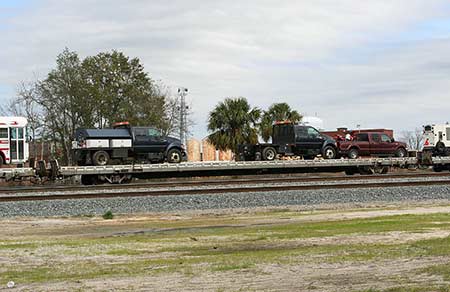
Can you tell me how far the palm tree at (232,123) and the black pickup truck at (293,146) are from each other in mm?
13463

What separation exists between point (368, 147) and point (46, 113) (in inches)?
1066

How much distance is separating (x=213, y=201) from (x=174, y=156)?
43.4 ft

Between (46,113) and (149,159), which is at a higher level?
(46,113)

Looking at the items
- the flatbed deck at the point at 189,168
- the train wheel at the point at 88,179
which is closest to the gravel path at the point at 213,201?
the flatbed deck at the point at 189,168

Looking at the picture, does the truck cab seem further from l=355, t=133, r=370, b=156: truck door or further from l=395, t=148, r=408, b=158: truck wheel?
l=395, t=148, r=408, b=158: truck wheel

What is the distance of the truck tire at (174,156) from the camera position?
3284 cm

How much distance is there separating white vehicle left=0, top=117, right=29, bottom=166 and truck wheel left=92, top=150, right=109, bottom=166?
6824mm

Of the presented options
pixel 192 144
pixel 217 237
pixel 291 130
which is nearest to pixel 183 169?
pixel 291 130

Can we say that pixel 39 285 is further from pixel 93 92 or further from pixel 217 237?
pixel 93 92

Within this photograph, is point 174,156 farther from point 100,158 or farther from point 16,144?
point 16,144

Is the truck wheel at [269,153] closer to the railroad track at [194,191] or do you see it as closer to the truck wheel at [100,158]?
the truck wheel at [100,158]

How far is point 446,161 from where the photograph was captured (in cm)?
3453

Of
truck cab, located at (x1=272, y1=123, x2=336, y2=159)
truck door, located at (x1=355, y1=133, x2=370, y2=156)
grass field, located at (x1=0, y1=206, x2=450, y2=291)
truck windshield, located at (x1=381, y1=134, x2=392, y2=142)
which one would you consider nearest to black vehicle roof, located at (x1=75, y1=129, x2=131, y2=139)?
truck cab, located at (x1=272, y1=123, x2=336, y2=159)

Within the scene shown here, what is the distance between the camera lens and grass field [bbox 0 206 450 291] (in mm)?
7832
